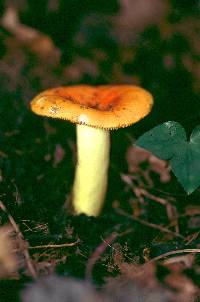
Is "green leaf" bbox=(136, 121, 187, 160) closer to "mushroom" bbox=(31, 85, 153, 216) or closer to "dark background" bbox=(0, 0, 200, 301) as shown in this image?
"mushroom" bbox=(31, 85, 153, 216)

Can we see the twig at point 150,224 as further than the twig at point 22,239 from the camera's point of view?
Yes

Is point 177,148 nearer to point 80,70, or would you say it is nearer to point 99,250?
point 99,250

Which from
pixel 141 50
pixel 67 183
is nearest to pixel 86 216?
pixel 67 183

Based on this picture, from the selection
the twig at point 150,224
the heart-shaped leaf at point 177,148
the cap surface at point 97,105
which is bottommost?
the twig at point 150,224

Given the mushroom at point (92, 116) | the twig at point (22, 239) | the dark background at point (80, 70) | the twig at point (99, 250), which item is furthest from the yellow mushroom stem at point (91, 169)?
the twig at point (22, 239)

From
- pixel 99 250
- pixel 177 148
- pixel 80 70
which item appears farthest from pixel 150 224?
pixel 80 70

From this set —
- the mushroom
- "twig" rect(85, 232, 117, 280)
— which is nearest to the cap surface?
the mushroom

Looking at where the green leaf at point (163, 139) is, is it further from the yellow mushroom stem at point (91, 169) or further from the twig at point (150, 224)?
the twig at point (150, 224)
